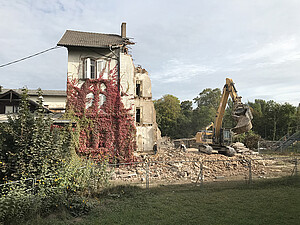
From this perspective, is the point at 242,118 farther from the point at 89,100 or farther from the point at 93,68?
the point at 93,68

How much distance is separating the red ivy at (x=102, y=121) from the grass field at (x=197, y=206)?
871 cm

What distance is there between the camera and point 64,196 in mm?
7855

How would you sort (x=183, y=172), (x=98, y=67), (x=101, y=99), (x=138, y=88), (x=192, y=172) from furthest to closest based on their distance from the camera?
1. (x=138, y=88)
2. (x=98, y=67)
3. (x=101, y=99)
4. (x=192, y=172)
5. (x=183, y=172)

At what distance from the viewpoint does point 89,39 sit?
2111 centimetres

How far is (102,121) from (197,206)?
13.1 m

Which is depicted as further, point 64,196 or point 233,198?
point 233,198

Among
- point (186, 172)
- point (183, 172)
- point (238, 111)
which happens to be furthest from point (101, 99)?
point (238, 111)

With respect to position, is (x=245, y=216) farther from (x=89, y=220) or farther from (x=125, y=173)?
(x=125, y=173)

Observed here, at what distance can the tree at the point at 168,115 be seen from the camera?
59844 mm

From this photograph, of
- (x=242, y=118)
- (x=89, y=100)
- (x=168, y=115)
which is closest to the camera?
(x=242, y=118)

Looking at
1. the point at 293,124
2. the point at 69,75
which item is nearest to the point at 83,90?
the point at 69,75

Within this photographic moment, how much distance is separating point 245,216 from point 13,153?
941cm

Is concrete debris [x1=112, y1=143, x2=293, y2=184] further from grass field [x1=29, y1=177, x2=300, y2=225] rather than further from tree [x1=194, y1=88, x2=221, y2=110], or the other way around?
tree [x1=194, y1=88, x2=221, y2=110]

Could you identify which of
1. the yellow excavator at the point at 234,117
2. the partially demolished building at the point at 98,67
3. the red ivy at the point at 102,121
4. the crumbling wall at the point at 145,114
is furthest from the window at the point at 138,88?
the yellow excavator at the point at 234,117
